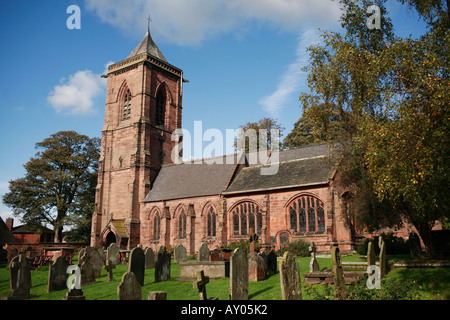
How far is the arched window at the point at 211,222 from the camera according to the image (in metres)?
31.6

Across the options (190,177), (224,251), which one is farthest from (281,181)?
(190,177)

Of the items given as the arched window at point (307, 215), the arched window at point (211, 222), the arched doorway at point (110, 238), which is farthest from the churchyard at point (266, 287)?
the arched doorway at point (110, 238)

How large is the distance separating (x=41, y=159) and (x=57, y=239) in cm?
1037

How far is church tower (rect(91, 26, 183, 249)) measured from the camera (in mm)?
37250

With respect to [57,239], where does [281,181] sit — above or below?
above

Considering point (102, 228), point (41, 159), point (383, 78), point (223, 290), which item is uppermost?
point (41, 159)

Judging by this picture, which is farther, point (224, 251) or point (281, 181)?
point (281, 181)

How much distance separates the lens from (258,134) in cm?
4959

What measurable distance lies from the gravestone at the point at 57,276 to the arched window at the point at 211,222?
17579mm

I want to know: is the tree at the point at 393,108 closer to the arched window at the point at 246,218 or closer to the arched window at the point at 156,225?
the arched window at the point at 246,218

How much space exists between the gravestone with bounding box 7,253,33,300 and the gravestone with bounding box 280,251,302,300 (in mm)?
9790

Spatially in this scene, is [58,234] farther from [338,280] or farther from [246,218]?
[338,280]
